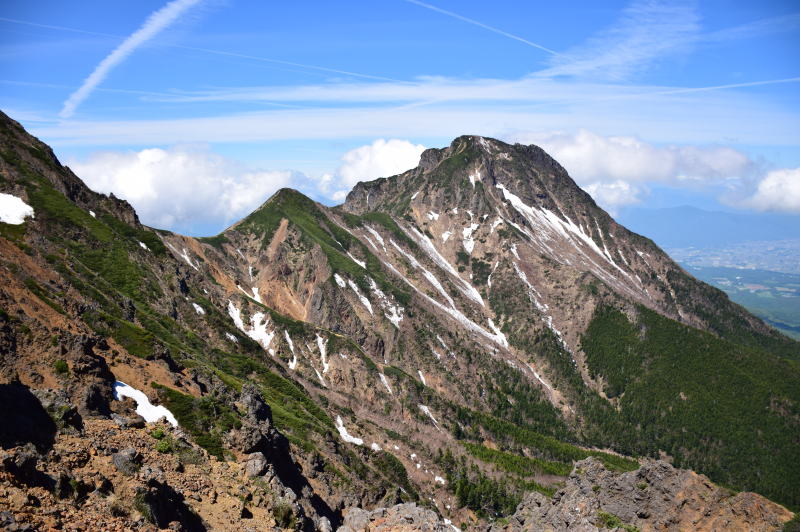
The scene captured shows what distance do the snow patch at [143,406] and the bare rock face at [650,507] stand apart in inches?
1421

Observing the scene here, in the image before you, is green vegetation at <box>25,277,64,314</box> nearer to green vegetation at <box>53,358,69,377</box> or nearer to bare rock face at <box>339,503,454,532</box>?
green vegetation at <box>53,358,69,377</box>

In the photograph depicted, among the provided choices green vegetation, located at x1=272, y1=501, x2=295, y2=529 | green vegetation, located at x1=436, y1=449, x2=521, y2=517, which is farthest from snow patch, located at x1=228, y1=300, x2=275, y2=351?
green vegetation, located at x1=272, y1=501, x2=295, y2=529

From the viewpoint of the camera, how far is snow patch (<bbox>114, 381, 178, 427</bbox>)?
4691 cm

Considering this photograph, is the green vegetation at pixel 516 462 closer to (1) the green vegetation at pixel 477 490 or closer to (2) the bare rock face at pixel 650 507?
(1) the green vegetation at pixel 477 490

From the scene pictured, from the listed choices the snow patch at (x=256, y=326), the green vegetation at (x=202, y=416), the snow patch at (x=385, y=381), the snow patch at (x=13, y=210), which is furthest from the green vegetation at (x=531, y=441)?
the snow patch at (x=13, y=210)

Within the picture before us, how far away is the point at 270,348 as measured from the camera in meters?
153

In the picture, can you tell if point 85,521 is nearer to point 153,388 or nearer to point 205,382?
point 153,388

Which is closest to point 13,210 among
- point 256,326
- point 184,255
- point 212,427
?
point 184,255

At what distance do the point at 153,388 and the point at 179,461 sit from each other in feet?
55.4

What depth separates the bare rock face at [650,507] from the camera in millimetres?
43719

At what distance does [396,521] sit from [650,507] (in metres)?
26.4

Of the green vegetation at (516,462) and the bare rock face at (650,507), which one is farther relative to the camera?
the green vegetation at (516,462)

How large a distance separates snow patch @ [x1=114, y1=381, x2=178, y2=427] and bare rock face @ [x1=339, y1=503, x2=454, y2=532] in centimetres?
1895

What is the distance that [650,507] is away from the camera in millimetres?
50312
